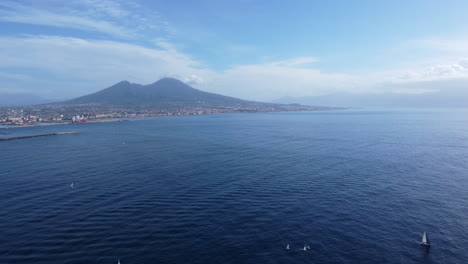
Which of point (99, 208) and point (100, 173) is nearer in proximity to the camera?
point (99, 208)

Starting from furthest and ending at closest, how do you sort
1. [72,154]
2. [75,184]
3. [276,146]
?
1. [276,146]
2. [72,154]
3. [75,184]

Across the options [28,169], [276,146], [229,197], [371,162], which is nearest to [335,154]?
[371,162]

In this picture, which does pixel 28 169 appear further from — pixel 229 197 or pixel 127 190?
pixel 229 197

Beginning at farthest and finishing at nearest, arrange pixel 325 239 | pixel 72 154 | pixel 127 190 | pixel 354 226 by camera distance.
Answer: pixel 72 154 → pixel 127 190 → pixel 354 226 → pixel 325 239

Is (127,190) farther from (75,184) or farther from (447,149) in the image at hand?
(447,149)

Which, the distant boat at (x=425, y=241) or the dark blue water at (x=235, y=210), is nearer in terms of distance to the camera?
the dark blue water at (x=235, y=210)

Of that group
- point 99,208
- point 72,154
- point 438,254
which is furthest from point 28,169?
point 438,254

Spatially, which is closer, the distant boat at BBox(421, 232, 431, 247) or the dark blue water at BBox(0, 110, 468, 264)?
the dark blue water at BBox(0, 110, 468, 264)

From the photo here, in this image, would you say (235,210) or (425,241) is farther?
(235,210)

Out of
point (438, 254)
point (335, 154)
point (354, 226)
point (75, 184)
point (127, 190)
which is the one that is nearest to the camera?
point (438, 254)
